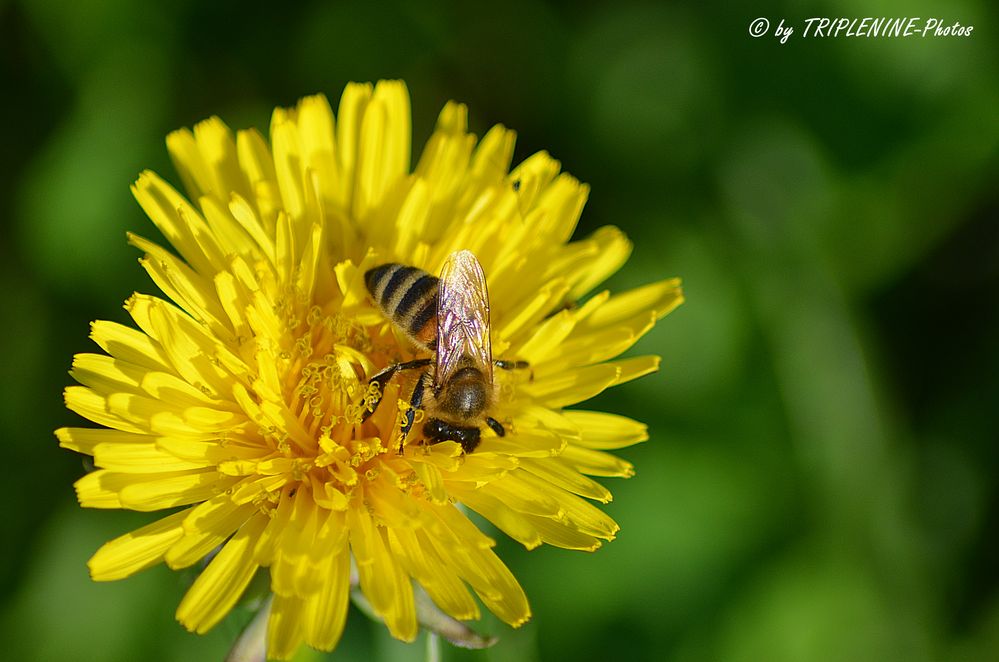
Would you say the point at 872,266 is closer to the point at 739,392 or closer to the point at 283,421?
the point at 739,392

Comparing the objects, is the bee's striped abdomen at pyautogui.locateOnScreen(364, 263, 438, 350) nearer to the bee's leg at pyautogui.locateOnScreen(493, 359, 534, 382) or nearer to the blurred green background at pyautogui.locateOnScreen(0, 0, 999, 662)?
the bee's leg at pyautogui.locateOnScreen(493, 359, 534, 382)

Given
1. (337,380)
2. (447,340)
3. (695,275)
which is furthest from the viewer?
(695,275)

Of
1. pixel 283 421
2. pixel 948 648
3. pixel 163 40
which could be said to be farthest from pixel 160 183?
pixel 948 648

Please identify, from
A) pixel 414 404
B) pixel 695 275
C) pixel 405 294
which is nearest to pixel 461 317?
pixel 405 294

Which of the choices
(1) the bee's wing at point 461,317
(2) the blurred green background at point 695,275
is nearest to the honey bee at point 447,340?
(1) the bee's wing at point 461,317

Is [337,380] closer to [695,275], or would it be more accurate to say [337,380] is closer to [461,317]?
[461,317]

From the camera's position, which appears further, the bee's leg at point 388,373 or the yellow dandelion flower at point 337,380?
the bee's leg at point 388,373

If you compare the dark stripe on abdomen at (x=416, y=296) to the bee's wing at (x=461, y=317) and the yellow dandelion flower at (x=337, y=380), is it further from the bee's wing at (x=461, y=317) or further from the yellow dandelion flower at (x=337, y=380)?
the yellow dandelion flower at (x=337, y=380)
